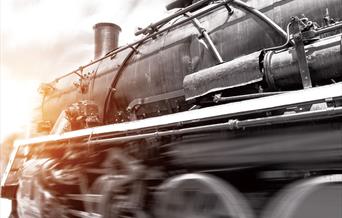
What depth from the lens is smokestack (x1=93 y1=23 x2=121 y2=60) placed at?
7705 mm

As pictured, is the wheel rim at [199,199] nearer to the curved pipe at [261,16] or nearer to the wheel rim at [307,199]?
the wheel rim at [307,199]

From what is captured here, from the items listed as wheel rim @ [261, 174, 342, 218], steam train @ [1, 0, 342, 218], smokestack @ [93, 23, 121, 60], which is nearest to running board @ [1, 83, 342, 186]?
steam train @ [1, 0, 342, 218]

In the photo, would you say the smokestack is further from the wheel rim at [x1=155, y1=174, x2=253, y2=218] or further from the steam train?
the wheel rim at [x1=155, y1=174, x2=253, y2=218]

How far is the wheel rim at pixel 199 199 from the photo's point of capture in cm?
193

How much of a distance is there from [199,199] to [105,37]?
631 centimetres

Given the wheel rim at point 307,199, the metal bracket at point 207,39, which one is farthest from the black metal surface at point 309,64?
the wheel rim at point 307,199

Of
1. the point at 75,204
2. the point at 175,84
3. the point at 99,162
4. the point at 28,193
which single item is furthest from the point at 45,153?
the point at 175,84

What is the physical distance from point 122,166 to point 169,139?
58 cm

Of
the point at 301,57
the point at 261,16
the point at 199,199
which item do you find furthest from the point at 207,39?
the point at 199,199

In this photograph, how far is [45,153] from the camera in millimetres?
4141

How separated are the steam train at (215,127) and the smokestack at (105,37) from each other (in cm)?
360

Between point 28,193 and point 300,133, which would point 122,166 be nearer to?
point 300,133

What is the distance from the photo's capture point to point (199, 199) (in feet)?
7.00

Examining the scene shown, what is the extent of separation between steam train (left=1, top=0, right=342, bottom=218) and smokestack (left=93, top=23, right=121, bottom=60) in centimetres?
360
